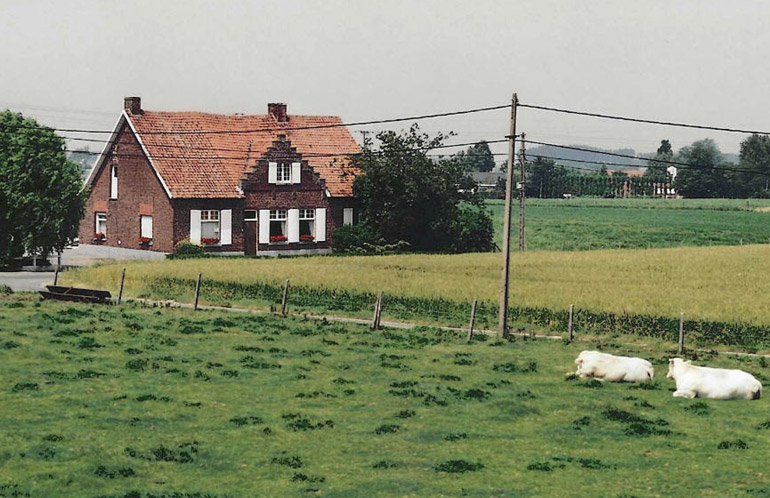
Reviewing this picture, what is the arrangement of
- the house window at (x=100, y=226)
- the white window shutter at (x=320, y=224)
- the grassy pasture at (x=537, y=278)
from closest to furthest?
the grassy pasture at (x=537, y=278) → the white window shutter at (x=320, y=224) → the house window at (x=100, y=226)

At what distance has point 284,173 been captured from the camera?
85250 millimetres

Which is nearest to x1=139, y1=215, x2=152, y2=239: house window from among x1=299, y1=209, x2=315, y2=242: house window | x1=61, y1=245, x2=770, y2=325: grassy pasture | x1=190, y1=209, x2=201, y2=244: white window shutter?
x1=190, y1=209, x2=201, y2=244: white window shutter

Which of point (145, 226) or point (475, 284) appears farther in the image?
point (145, 226)

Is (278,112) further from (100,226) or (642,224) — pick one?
(642,224)

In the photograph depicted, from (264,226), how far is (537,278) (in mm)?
28649

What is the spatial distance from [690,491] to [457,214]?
69.0 m

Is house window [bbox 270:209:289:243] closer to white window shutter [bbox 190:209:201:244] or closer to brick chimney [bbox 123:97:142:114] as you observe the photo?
white window shutter [bbox 190:209:201:244]

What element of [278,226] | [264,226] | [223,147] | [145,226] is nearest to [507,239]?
[264,226]

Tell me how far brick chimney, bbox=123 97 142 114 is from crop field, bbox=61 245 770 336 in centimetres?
1718

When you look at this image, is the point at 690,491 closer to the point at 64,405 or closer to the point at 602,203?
the point at 64,405

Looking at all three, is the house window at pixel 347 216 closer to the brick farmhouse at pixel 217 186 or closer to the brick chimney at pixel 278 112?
the brick farmhouse at pixel 217 186

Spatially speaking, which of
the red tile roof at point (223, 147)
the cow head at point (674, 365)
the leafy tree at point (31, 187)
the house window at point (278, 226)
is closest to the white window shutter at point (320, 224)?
the red tile roof at point (223, 147)

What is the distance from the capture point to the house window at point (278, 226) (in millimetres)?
84562

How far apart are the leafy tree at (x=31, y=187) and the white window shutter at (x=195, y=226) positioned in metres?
9.84
